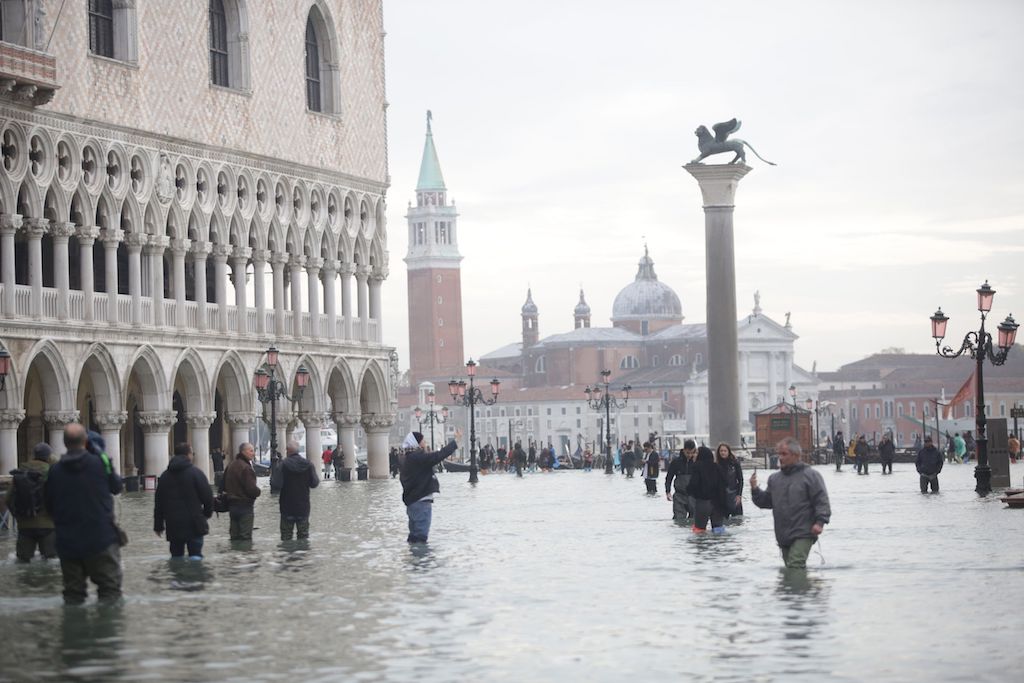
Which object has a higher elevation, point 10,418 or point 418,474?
point 10,418

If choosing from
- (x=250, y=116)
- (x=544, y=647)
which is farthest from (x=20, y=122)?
(x=544, y=647)

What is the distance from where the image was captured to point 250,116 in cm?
4619

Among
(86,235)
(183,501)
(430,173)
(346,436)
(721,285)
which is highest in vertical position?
(430,173)

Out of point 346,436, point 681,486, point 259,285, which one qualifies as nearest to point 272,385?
point 259,285

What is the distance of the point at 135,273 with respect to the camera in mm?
42281

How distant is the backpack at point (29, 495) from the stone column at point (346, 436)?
32.8 m

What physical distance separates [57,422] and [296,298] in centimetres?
1028

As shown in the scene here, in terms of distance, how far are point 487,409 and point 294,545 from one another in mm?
159435

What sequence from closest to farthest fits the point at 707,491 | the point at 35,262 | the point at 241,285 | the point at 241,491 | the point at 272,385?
the point at 241,491 → the point at 707,491 → the point at 272,385 → the point at 35,262 → the point at 241,285

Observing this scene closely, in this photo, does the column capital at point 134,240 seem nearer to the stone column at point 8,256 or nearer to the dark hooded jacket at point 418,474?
the stone column at point 8,256

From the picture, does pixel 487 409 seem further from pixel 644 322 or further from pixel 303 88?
pixel 303 88

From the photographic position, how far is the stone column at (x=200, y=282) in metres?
44.6

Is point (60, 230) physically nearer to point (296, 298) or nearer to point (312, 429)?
point (296, 298)

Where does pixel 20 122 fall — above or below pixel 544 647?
above
